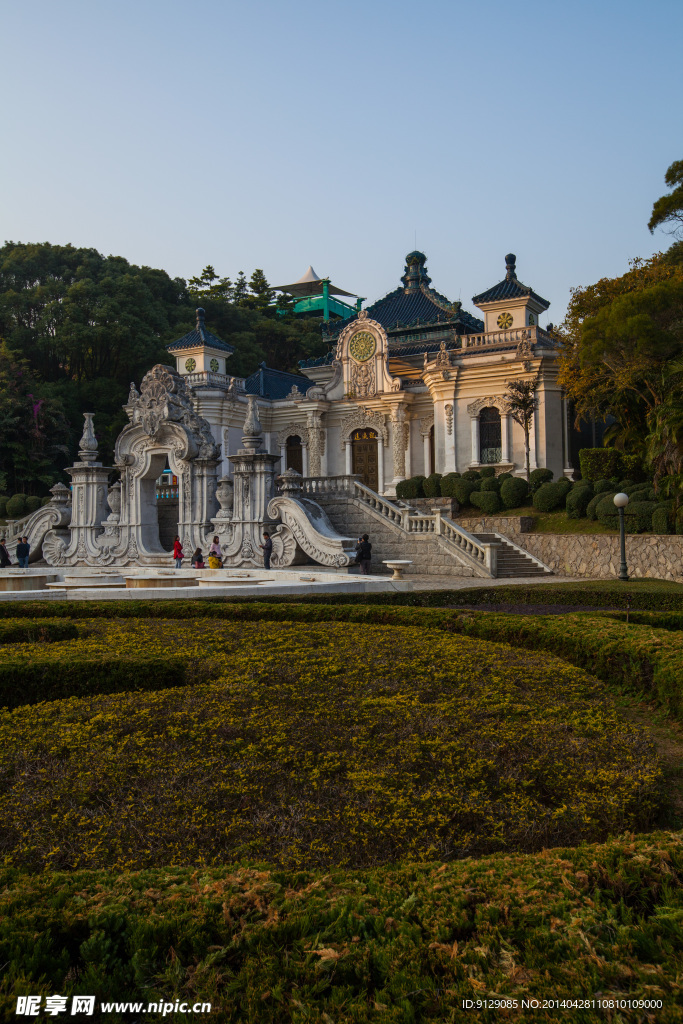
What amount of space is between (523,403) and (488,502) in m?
4.35

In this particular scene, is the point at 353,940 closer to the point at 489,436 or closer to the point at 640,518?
the point at 640,518

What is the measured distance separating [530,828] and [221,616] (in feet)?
25.5

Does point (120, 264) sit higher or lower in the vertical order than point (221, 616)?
higher

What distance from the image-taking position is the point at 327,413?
39125mm

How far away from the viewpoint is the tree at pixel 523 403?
2944 cm

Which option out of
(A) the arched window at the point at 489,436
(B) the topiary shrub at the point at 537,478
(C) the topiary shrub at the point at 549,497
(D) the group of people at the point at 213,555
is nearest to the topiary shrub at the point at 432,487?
(B) the topiary shrub at the point at 537,478

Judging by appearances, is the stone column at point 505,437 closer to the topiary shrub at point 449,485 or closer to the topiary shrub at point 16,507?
the topiary shrub at point 449,485

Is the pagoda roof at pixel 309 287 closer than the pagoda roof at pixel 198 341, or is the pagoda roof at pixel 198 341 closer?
the pagoda roof at pixel 198 341

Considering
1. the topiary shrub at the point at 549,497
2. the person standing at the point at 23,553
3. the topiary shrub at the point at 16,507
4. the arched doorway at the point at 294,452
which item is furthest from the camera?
the arched doorway at the point at 294,452

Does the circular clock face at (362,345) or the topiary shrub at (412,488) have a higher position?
the circular clock face at (362,345)

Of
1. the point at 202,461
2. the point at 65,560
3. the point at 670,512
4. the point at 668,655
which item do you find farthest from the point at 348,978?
the point at 65,560

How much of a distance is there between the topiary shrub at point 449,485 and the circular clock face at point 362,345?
32.8 ft

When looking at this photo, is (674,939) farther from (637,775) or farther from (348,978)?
(637,775)

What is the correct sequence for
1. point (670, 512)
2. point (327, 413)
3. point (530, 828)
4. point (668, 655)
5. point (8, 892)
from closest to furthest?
point (8, 892) < point (530, 828) < point (668, 655) < point (670, 512) < point (327, 413)
